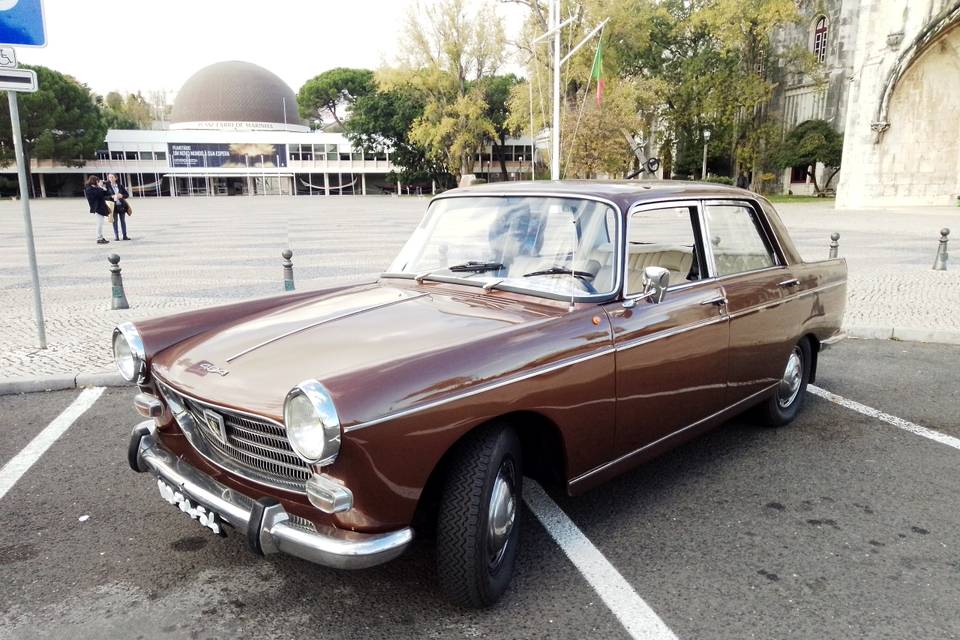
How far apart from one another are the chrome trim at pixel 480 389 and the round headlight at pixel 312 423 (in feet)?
0.21

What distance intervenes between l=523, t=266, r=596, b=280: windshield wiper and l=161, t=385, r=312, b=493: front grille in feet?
5.21

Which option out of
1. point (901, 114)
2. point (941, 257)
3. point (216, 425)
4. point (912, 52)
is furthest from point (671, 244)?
point (901, 114)

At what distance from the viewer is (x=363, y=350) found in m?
2.85

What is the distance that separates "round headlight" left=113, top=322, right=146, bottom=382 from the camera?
3.31m

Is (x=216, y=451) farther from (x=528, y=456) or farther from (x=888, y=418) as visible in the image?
(x=888, y=418)

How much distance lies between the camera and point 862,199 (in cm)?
3097

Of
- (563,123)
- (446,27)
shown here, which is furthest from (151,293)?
(446,27)

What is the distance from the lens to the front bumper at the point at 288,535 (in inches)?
94.0

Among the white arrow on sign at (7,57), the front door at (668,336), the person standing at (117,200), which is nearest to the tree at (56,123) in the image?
the person standing at (117,200)

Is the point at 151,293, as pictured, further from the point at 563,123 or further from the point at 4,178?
the point at 4,178

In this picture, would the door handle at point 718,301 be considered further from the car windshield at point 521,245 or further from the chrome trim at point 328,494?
the chrome trim at point 328,494

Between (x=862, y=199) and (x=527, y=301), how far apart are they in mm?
32887

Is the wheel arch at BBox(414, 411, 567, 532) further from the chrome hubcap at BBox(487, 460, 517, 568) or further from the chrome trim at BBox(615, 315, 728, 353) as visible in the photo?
the chrome trim at BBox(615, 315, 728, 353)

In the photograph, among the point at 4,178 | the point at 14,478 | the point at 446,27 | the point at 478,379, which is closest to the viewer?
the point at 478,379
